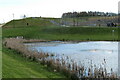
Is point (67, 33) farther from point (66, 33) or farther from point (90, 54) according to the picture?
point (90, 54)

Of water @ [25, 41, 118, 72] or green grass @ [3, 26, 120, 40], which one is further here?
green grass @ [3, 26, 120, 40]

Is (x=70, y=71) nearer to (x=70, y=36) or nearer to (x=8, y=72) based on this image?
(x=8, y=72)

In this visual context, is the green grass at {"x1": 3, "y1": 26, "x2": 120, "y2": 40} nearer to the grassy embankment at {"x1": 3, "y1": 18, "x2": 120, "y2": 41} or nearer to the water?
the grassy embankment at {"x1": 3, "y1": 18, "x2": 120, "y2": 41}

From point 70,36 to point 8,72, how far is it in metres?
76.7

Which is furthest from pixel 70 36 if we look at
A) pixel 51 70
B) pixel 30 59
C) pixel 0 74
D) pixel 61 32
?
pixel 0 74

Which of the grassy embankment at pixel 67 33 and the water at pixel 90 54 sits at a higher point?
the grassy embankment at pixel 67 33

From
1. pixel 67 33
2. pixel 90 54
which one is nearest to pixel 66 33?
pixel 67 33

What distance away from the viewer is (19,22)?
161000 mm

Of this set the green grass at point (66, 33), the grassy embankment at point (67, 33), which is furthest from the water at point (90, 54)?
the green grass at point (66, 33)

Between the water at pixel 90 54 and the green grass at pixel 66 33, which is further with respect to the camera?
the green grass at pixel 66 33

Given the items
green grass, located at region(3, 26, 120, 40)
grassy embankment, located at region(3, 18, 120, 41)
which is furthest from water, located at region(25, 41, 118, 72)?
green grass, located at region(3, 26, 120, 40)

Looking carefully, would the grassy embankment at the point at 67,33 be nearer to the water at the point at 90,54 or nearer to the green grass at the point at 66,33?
the green grass at the point at 66,33

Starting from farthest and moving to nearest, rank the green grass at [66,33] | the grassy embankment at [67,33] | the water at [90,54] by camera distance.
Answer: the green grass at [66,33] → the grassy embankment at [67,33] → the water at [90,54]

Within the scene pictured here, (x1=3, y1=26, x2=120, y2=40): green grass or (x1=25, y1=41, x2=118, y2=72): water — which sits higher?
(x1=3, y1=26, x2=120, y2=40): green grass
